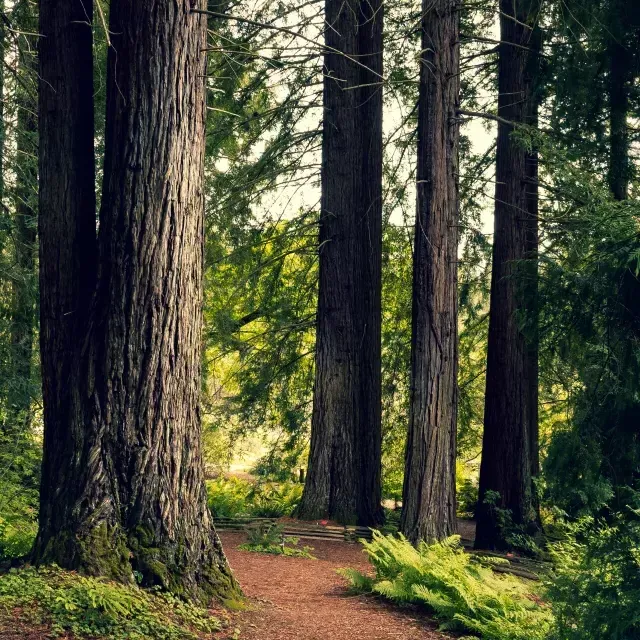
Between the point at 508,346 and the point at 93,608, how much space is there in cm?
748

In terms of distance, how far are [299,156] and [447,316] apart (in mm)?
4339

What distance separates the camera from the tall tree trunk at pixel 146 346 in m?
5.48

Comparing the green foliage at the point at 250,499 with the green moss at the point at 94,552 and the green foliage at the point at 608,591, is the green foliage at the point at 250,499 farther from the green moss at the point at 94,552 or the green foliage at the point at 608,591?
the green foliage at the point at 608,591

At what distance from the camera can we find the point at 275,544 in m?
9.18

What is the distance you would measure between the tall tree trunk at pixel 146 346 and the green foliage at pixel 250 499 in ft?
21.1

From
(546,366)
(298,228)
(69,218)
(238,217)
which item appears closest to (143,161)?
(69,218)

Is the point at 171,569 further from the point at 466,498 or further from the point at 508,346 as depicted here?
the point at 466,498

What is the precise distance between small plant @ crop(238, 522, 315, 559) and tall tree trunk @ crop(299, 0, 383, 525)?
63.7 inches

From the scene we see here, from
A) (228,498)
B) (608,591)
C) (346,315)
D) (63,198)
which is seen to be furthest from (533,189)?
(608,591)

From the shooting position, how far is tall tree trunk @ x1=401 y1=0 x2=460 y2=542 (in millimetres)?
9133

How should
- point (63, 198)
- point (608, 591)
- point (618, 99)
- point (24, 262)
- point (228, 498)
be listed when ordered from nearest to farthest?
1. point (608, 591)
2. point (63, 198)
3. point (618, 99)
4. point (24, 262)
5. point (228, 498)

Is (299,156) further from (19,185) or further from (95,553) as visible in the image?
(95,553)

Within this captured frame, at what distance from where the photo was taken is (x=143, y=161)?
18.6 ft

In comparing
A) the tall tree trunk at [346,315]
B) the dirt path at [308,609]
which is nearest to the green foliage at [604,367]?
the dirt path at [308,609]
